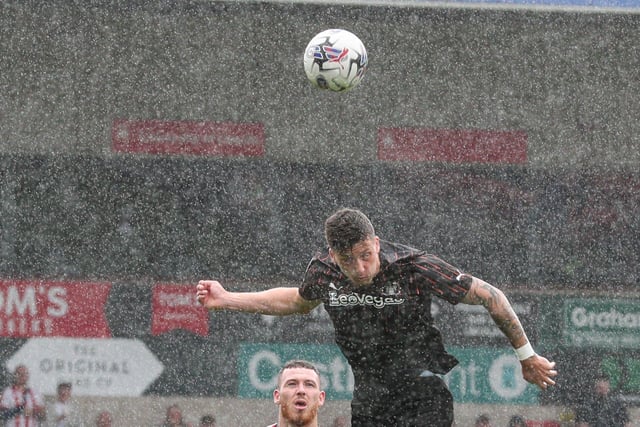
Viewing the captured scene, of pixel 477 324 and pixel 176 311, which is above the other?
pixel 176 311

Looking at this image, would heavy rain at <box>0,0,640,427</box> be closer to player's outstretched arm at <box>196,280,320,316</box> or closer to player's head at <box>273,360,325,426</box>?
player's head at <box>273,360,325,426</box>

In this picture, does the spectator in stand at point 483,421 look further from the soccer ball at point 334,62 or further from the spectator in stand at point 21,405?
the soccer ball at point 334,62

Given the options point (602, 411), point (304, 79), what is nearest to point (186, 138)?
point (304, 79)

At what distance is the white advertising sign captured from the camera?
48.6 feet

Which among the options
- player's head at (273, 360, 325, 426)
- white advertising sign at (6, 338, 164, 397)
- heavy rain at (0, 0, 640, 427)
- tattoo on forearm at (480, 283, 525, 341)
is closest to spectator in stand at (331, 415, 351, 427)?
white advertising sign at (6, 338, 164, 397)

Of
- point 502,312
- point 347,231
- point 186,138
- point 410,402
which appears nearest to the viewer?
point 347,231

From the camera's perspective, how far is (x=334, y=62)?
28.3ft

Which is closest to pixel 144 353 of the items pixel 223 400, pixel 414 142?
pixel 223 400

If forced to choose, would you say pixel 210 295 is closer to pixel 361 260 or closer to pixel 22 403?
pixel 361 260

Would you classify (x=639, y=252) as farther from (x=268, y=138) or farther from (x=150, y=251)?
(x=150, y=251)

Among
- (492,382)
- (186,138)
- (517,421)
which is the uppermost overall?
(186,138)

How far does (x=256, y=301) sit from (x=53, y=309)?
377 inches

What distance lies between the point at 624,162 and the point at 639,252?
1324 millimetres

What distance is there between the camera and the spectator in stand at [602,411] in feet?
47.2
